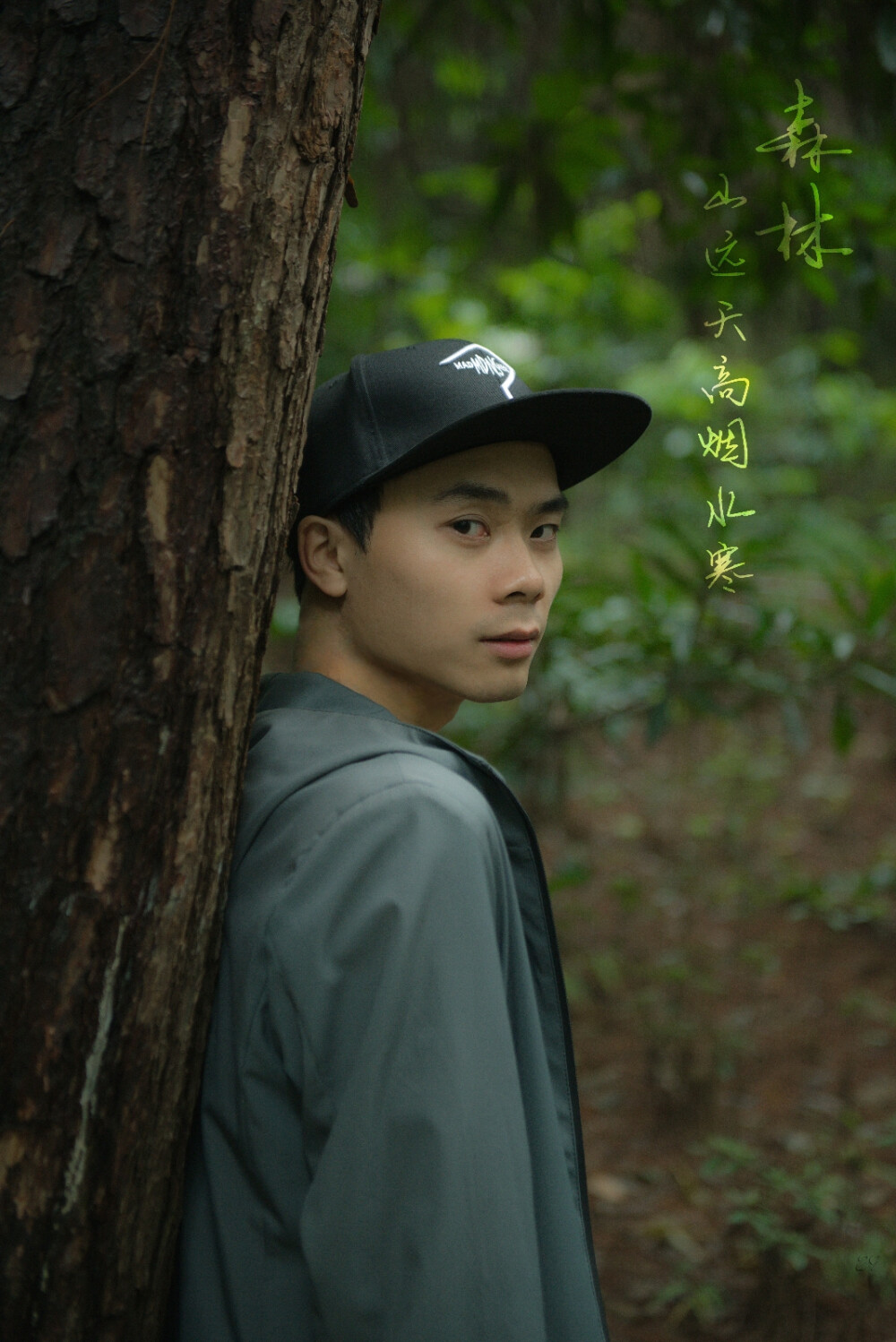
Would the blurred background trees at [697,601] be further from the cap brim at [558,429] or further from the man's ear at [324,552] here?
the man's ear at [324,552]

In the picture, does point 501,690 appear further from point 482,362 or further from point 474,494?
point 482,362

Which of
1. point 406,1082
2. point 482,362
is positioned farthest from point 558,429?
point 406,1082

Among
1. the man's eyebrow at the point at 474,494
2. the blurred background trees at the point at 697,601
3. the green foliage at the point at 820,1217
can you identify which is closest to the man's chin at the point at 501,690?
the man's eyebrow at the point at 474,494

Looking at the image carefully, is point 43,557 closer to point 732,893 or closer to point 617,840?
point 732,893

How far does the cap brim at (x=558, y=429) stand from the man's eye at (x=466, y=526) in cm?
9

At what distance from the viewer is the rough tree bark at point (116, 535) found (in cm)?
108

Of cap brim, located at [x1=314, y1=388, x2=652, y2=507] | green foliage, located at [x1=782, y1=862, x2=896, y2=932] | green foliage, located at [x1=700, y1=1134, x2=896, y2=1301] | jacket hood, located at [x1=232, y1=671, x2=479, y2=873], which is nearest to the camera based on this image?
jacket hood, located at [x1=232, y1=671, x2=479, y2=873]

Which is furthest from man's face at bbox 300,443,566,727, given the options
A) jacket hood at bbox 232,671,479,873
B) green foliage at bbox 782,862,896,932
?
green foliage at bbox 782,862,896,932

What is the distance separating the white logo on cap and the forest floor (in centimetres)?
203

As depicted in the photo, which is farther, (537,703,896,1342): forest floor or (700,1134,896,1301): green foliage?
(537,703,896,1342): forest floor

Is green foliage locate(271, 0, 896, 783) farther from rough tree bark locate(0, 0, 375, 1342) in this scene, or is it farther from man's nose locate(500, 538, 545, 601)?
rough tree bark locate(0, 0, 375, 1342)

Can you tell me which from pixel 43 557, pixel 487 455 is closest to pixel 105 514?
pixel 43 557

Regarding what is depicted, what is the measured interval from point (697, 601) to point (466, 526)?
169 centimetres

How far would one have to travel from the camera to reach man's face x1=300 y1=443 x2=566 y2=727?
146 centimetres
